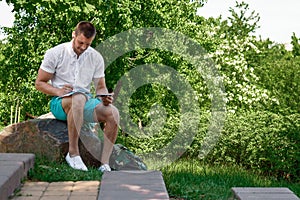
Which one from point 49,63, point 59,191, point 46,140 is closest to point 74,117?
point 46,140

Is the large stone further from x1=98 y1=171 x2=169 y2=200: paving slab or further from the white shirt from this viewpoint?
x1=98 y1=171 x2=169 y2=200: paving slab

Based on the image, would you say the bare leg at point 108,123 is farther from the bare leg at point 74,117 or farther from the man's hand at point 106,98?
the bare leg at point 74,117

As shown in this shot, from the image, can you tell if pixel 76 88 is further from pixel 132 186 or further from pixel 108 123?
pixel 132 186

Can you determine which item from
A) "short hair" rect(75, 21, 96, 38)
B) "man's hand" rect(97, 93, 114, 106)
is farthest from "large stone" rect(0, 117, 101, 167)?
"short hair" rect(75, 21, 96, 38)

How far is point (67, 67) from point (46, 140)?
2.66 feet

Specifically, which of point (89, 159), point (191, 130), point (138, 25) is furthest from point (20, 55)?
point (89, 159)

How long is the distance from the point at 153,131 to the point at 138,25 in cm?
278

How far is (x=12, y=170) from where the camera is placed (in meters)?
4.15

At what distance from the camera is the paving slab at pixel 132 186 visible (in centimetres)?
386

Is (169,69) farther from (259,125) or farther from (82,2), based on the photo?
(82,2)

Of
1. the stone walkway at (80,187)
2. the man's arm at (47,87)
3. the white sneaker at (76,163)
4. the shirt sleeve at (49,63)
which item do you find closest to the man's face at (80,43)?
the shirt sleeve at (49,63)

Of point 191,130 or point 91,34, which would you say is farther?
point 191,130

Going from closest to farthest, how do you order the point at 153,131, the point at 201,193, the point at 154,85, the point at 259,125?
the point at 201,193, the point at 259,125, the point at 153,131, the point at 154,85

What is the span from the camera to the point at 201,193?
15.4 feet
